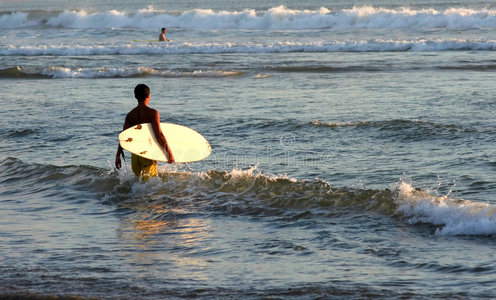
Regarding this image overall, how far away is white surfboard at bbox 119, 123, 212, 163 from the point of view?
27.4ft

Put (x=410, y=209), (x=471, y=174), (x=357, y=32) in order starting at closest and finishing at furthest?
(x=410, y=209) < (x=471, y=174) < (x=357, y=32)

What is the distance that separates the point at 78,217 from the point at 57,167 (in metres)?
2.57

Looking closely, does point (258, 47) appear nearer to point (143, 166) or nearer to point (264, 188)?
point (264, 188)

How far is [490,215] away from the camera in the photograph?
714 centimetres

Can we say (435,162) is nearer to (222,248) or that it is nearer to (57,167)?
(222,248)

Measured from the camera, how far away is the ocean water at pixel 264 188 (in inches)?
228

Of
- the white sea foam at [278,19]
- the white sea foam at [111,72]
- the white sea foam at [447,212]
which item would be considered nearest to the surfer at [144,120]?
the white sea foam at [447,212]

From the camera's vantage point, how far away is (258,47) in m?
30.3

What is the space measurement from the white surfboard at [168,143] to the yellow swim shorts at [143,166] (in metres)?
0.23

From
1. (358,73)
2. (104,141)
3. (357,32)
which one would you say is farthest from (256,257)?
(357,32)

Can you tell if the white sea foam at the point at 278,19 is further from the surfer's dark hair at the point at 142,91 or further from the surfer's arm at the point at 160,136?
the surfer's dark hair at the point at 142,91

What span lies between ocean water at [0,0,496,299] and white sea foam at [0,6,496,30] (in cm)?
1731

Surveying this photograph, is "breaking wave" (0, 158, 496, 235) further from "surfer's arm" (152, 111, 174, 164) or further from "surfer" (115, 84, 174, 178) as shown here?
"surfer's arm" (152, 111, 174, 164)

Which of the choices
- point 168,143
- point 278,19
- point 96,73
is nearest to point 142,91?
point 168,143
